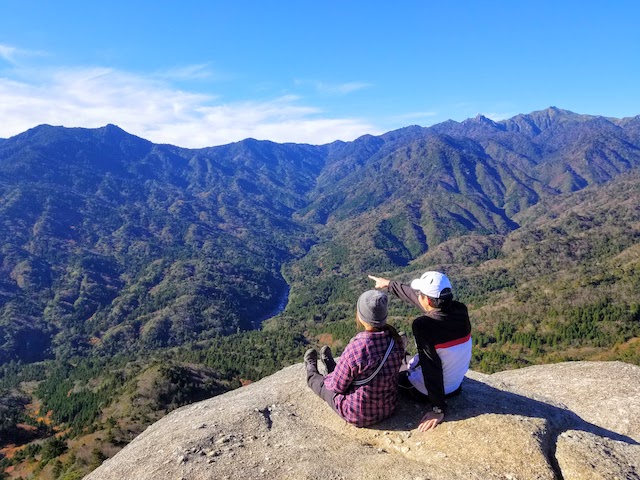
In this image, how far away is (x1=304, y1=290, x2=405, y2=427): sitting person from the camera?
894 centimetres

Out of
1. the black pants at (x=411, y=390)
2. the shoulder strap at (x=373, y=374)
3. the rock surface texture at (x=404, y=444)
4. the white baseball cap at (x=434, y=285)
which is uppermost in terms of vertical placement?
the white baseball cap at (x=434, y=285)

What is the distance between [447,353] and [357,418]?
8.76 feet

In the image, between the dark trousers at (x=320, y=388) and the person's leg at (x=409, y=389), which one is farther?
the dark trousers at (x=320, y=388)

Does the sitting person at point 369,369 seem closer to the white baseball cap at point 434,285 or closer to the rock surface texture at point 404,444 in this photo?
the rock surface texture at point 404,444

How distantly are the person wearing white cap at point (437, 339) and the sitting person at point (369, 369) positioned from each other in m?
0.58

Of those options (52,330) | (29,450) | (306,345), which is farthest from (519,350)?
(52,330)

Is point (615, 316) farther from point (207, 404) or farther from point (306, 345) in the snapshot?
point (207, 404)

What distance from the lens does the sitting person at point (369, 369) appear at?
8938 millimetres

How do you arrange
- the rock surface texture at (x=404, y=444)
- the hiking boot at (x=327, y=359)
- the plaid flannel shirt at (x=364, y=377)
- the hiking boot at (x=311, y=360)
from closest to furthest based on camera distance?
1. the rock surface texture at (x=404, y=444)
2. the plaid flannel shirt at (x=364, y=377)
3. the hiking boot at (x=311, y=360)
4. the hiking boot at (x=327, y=359)

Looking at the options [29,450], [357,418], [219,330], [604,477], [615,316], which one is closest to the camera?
[604,477]

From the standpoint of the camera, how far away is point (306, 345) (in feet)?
470

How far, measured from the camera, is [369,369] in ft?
30.0

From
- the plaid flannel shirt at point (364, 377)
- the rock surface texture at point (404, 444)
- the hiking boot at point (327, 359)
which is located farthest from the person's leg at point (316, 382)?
the rock surface texture at point (404, 444)

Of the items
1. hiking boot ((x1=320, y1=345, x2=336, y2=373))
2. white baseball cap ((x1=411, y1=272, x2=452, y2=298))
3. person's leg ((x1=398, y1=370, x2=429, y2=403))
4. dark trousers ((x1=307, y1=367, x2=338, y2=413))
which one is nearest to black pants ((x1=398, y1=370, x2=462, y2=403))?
person's leg ((x1=398, y1=370, x2=429, y2=403))
